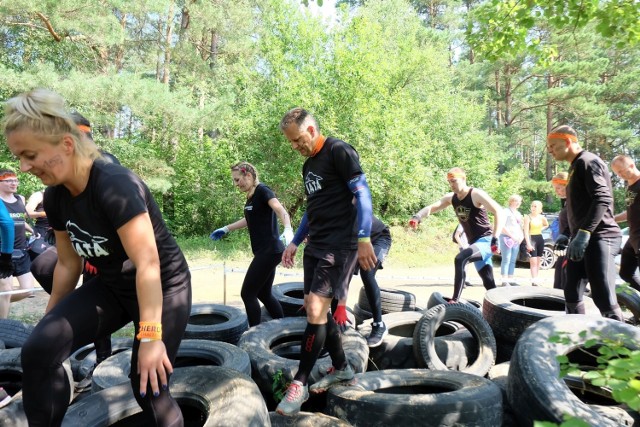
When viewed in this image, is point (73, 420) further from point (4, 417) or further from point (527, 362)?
point (527, 362)

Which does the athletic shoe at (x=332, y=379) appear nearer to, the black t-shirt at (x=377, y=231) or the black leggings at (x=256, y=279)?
the black leggings at (x=256, y=279)

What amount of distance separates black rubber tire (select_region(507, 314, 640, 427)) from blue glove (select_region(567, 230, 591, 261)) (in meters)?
0.55

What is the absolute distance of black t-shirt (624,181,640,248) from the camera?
5067mm

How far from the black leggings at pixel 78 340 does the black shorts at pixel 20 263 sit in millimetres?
4616

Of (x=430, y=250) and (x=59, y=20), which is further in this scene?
(x=430, y=250)

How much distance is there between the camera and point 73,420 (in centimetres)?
229

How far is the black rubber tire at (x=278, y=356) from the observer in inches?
141

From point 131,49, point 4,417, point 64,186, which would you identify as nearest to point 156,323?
point 64,186

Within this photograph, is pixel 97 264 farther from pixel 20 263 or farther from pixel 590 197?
pixel 20 263

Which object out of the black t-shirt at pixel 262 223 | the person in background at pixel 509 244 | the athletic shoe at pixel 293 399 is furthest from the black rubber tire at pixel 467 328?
the person in background at pixel 509 244

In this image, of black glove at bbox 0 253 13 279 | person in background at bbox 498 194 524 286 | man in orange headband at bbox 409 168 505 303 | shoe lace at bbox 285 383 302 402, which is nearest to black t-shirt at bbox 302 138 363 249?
shoe lace at bbox 285 383 302 402

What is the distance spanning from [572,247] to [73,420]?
3859mm

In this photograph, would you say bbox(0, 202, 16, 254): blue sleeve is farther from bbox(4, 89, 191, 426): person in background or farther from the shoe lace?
the shoe lace

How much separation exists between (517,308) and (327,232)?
2.58 m
